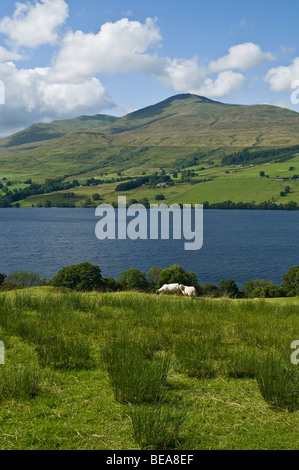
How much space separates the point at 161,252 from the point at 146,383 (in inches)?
5538

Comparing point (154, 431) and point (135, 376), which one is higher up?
point (135, 376)

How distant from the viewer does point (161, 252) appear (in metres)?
146

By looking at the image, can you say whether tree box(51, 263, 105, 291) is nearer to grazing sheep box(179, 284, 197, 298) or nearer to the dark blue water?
the dark blue water

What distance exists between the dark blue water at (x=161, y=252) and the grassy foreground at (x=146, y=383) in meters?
99.8

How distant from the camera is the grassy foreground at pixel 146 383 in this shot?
472cm

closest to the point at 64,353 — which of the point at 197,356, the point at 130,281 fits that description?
the point at 197,356

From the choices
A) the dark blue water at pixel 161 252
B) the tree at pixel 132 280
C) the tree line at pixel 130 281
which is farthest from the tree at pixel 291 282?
the tree at pixel 132 280

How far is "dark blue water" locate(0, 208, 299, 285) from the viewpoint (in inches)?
4707

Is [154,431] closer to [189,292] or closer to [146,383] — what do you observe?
[146,383]
